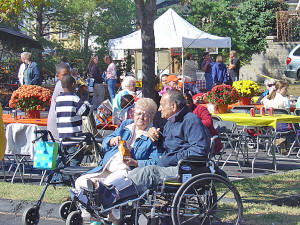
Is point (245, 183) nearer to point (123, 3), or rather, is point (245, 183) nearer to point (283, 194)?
point (283, 194)

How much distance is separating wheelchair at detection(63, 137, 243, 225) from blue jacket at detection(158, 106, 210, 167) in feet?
0.50

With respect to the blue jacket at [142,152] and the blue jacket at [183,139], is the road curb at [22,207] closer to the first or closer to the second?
the blue jacket at [142,152]

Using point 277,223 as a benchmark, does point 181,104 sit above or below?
above

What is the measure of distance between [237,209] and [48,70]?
2166cm

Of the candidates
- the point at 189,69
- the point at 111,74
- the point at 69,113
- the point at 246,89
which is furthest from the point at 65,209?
the point at 111,74

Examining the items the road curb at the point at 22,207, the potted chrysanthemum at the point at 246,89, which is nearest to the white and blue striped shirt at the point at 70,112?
the road curb at the point at 22,207

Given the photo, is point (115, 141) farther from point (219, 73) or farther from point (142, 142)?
point (219, 73)

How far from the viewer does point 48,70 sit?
88.4 feet

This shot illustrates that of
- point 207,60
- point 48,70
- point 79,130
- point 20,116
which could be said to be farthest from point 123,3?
point 79,130

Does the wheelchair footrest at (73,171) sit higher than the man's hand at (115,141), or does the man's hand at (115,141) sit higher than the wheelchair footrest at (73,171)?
the man's hand at (115,141)

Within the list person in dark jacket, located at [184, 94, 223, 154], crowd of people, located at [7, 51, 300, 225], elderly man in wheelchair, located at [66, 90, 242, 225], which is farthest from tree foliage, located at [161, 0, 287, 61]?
elderly man in wheelchair, located at [66, 90, 242, 225]

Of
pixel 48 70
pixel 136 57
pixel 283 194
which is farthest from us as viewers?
pixel 48 70

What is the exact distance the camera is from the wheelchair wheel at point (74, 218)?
20.5 ft

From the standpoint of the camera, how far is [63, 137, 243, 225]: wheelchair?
5801mm
